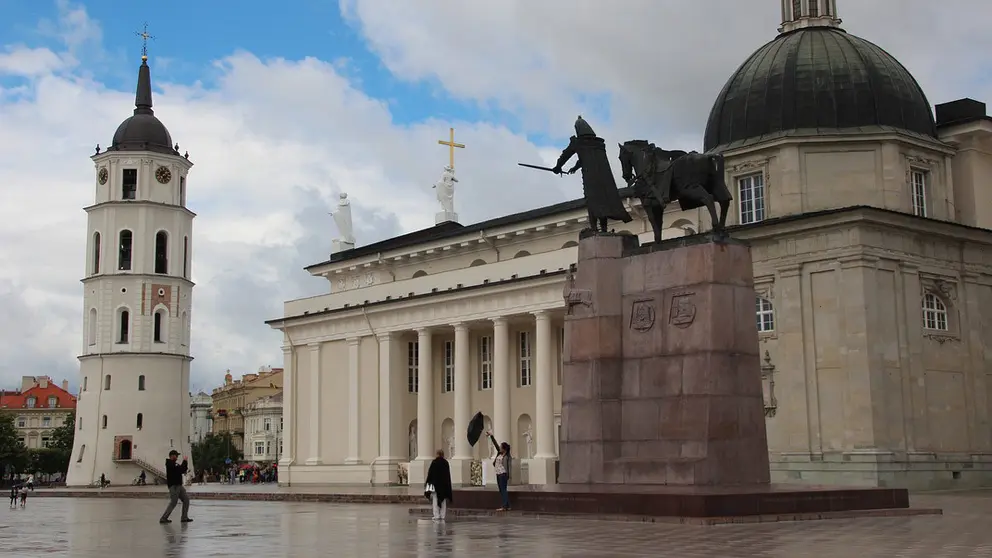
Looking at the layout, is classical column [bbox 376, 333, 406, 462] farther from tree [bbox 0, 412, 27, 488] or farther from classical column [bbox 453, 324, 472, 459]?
tree [bbox 0, 412, 27, 488]

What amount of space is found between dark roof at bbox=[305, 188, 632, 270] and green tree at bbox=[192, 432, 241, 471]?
79957mm

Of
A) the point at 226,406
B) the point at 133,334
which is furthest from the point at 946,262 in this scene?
the point at 226,406

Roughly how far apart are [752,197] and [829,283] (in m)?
5.77

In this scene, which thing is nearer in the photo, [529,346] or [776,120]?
[776,120]

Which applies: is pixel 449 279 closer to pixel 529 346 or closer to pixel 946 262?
pixel 529 346

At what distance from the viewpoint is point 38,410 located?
17850cm

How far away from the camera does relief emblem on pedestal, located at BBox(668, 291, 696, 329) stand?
2398 centimetres

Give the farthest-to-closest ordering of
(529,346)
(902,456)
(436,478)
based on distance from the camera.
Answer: (529,346)
(902,456)
(436,478)

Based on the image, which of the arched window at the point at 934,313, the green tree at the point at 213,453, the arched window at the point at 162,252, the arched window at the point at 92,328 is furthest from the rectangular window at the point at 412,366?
Answer: the green tree at the point at 213,453

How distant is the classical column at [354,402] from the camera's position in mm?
65375

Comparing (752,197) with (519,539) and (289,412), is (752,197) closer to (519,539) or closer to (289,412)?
(289,412)

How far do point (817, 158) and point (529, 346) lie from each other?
17255 millimetres

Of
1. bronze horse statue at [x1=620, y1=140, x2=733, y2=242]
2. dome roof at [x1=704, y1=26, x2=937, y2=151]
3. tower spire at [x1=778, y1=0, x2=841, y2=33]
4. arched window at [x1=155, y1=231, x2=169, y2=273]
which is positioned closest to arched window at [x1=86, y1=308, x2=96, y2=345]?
arched window at [x1=155, y1=231, x2=169, y2=273]

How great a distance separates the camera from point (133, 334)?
91.5m
